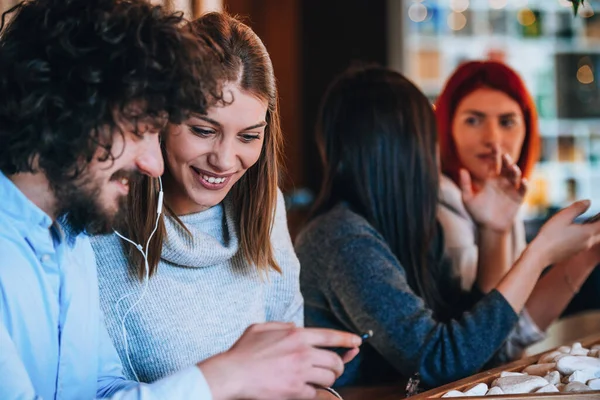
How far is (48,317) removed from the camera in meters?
1.16

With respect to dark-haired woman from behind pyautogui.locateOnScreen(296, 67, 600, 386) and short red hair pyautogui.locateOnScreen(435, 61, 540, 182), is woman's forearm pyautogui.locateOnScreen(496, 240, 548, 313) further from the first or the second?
short red hair pyautogui.locateOnScreen(435, 61, 540, 182)

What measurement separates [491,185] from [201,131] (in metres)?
1.01

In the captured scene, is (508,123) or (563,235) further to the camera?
(508,123)

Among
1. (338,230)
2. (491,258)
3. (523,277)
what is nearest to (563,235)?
(523,277)

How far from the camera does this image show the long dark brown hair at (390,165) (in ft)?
6.37

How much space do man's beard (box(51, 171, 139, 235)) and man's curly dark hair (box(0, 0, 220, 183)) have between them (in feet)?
0.06

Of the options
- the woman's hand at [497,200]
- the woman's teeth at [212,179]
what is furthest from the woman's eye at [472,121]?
the woman's teeth at [212,179]

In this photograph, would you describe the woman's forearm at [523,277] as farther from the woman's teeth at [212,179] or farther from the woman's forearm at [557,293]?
the woman's teeth at [212,179]

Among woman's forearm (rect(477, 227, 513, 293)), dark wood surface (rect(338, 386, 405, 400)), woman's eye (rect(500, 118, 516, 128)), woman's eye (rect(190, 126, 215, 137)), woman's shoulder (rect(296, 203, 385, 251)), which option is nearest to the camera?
woman's eye (rect(190, 126, 215, 137))

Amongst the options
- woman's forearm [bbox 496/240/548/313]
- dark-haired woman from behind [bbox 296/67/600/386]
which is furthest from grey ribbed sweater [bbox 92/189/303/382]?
woman's forearm [bbox 496/240/548/313]

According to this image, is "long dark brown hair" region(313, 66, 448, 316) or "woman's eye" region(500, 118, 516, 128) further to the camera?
"woman's eye" region(500, 118, 516, 128)

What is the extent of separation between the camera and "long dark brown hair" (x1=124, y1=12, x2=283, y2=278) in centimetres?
145

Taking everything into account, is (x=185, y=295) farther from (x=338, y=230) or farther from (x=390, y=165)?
(x=390, y=165)

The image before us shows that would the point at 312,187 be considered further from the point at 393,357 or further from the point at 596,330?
the point at 393,357
